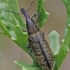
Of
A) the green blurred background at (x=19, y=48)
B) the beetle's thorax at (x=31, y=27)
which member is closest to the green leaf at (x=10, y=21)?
the beetle's thorax at (x=31, y=27)

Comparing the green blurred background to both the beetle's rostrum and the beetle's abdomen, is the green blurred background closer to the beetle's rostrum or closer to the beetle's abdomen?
the beetle's rostrum

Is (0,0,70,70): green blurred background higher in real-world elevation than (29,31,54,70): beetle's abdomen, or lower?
lower

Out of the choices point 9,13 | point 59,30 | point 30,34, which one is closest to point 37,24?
point 30,34

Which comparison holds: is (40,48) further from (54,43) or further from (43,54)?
(54,43)

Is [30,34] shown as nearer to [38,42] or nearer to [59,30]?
[38,42]

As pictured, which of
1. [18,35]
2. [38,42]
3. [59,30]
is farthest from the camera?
[59,30]

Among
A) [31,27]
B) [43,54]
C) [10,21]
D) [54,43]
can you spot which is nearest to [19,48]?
[54,43]

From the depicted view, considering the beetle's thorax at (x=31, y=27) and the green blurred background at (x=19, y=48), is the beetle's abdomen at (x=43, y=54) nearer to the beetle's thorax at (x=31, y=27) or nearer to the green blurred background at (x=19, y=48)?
the beetle's thorax at (x=31, y=27)

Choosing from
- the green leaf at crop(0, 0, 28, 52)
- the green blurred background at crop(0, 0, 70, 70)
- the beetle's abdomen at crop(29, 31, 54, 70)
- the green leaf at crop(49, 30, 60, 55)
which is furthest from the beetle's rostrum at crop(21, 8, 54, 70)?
the green blurred background at crop(0, 0, 70, 70)
